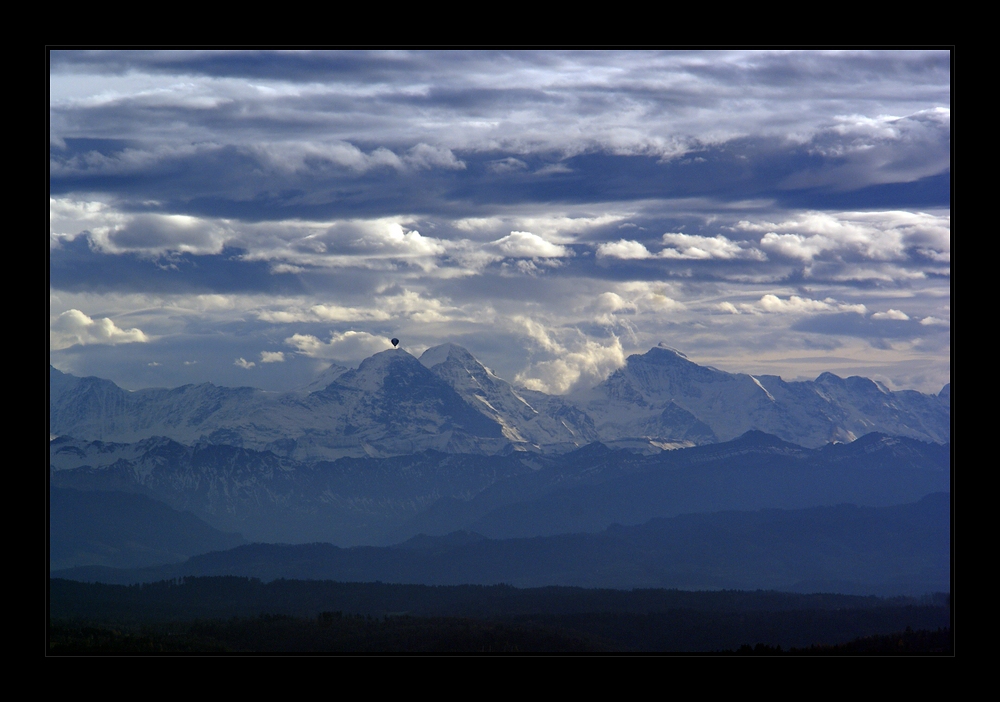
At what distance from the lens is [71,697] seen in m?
36.0

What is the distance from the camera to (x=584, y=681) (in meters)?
38.5

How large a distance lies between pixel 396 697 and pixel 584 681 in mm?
6992
